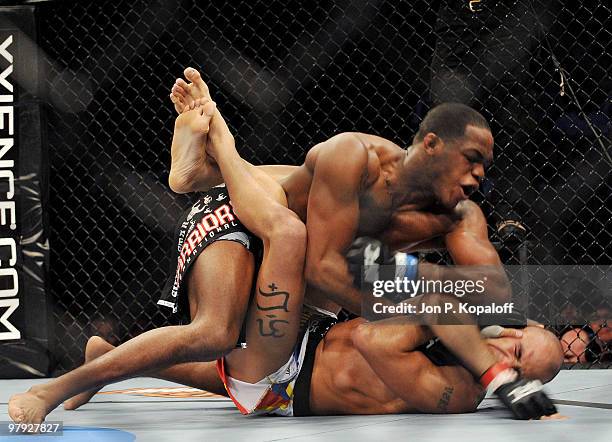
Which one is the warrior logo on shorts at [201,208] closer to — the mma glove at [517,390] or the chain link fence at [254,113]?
the mma glove at [517,390]

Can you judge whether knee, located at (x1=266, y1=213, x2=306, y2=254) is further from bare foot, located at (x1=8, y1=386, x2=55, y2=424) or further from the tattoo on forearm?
bare foot, located at (x1=8, y1=386, x2=55, y2=424)

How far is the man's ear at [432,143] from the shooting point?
5.57 feet

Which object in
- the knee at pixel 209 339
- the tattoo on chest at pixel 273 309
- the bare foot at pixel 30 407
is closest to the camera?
the bare foot at pixel 30 407

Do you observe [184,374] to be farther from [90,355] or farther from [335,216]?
[335,216]

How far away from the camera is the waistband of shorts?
1.76 metres

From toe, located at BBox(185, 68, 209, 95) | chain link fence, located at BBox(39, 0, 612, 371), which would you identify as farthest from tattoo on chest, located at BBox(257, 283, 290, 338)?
chain link fence, located at BBox(39, 0, 612, 371)

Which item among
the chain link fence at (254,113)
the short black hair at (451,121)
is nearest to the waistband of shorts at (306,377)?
the short black hair at (451,121)

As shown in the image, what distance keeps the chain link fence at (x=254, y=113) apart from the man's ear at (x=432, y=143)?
2.98 ft

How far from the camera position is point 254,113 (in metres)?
3.11

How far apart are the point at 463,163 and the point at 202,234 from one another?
53 centimetres

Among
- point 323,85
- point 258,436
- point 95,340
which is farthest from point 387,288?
point 323,85

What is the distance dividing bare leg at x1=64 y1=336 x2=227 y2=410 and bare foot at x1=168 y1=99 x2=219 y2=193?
1.25 ft

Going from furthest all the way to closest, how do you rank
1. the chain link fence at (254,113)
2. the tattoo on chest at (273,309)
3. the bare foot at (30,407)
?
1. the chain link fence at (254,113)
2. the tattoo on chest at (273,309)
3. the bare foot at (30,407)

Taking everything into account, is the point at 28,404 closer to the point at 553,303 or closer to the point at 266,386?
the point at 266,386
